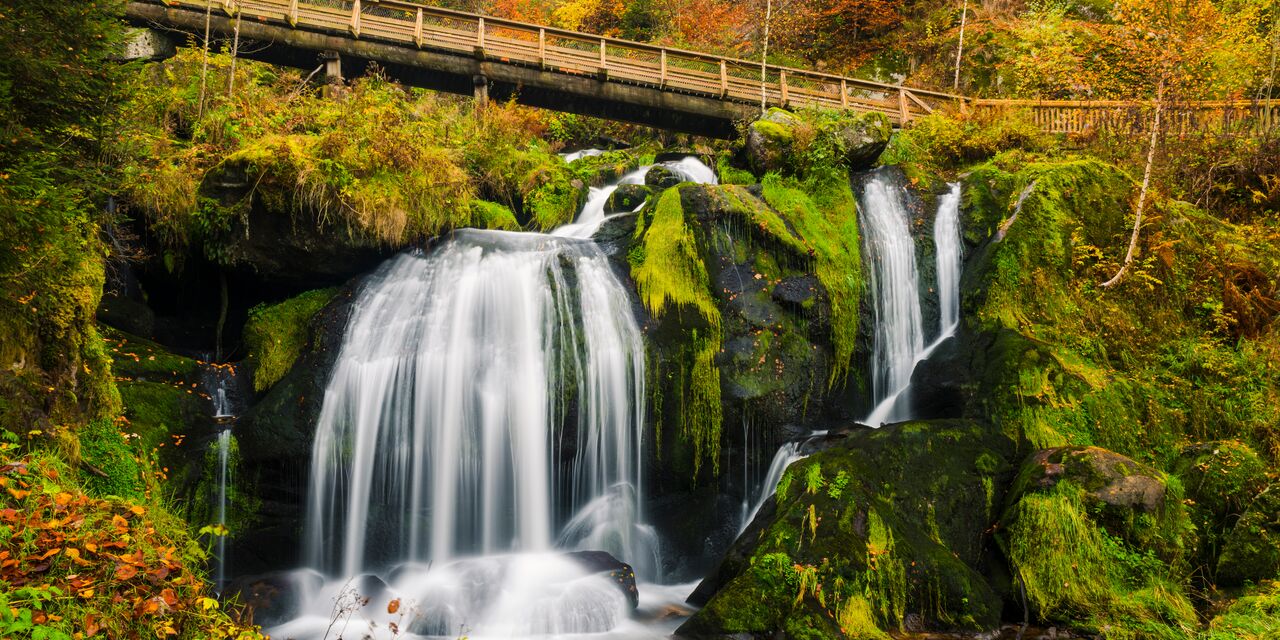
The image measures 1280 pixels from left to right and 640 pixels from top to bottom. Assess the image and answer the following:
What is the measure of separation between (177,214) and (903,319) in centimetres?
1004

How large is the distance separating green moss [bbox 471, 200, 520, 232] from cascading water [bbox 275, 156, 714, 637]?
1.69 m

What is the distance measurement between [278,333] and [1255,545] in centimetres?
1128

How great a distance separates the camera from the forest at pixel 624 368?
579cm

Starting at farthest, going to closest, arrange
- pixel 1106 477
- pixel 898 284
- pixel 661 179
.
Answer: pixel 661 179, pixel 898 284, pixel 1106 477

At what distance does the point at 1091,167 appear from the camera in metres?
10.3

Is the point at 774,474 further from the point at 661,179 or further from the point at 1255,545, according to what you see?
the point at 661,179

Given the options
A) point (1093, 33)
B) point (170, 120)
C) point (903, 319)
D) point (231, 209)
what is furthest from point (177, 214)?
point (1093, 33)

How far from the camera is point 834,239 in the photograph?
10.0 m

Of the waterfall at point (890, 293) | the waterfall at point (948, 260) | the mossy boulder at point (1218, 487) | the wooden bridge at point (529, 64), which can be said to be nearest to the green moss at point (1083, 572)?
the mossy boulder at point (1218, 487)

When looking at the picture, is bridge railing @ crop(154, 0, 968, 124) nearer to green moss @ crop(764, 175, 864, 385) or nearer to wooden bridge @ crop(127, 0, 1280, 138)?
wooden bridge @ crop(127, 0, 1280, 138)

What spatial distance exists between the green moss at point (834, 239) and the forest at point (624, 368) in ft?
0.22

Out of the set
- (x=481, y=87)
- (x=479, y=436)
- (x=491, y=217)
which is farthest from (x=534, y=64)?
(x=479, y=436)

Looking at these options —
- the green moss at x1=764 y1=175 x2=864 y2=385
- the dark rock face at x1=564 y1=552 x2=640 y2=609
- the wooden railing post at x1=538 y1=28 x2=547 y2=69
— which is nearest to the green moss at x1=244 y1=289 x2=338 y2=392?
the dark rock face at x1=564 y1=552 x2=640 y2=609

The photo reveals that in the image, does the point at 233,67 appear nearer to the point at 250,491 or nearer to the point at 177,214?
the point at 177,214
